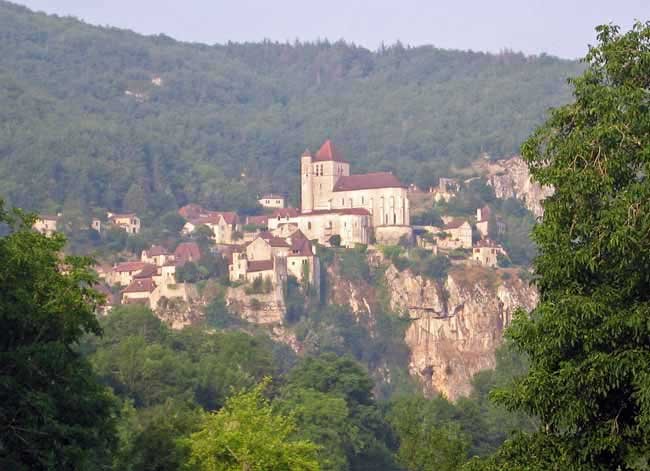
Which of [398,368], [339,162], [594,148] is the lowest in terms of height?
[398,368]

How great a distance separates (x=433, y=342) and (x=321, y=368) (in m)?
50.6

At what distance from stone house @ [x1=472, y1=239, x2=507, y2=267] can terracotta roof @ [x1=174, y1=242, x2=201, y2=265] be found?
87.9ft

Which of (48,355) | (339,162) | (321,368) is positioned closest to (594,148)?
(48,355)

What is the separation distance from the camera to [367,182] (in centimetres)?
15312

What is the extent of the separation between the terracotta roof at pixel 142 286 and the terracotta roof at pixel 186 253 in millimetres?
6872

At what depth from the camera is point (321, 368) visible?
92.5 m

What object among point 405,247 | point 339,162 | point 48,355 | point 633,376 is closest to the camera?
point 633,376

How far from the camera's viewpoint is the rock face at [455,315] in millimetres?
140000

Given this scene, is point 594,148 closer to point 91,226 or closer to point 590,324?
point 590,324

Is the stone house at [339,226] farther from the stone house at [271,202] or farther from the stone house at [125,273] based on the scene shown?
the stone house at [271,202]

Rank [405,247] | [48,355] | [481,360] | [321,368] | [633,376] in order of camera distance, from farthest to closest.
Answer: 1. [405,247]
2. [481,360]
3. [321,368]
4. [48,355]
5. [633,376]

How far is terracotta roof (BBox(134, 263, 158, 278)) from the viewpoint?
140250 millimetres

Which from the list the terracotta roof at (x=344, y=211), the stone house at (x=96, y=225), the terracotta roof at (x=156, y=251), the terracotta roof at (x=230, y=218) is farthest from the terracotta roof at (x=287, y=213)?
the stone house at (x=96, y=225)

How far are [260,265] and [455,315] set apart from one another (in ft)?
63.8
